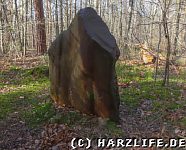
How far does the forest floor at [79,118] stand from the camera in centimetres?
648

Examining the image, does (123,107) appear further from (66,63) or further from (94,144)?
(94,144)

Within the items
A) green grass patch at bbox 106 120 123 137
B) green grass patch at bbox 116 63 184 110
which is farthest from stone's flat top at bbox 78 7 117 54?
green grass patch at bbox 116 63 184 110

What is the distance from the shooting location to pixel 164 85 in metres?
10.8

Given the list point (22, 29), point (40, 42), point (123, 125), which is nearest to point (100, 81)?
point (123, 125)

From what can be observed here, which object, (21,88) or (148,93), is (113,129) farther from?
(21,88)

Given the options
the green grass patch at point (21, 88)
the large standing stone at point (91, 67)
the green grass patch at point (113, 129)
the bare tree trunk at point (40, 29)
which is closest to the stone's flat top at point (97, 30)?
the large standing stone at point (91, 67)

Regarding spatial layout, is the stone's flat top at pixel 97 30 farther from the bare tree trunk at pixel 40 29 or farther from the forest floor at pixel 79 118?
the bare tree trunk at pixel 40 29

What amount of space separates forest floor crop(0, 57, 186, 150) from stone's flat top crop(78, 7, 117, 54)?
5.28 ft

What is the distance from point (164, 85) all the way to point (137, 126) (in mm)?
3988

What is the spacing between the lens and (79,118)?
7.19m

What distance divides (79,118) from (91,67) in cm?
114

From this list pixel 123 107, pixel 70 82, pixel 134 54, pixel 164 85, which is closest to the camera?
pixel 70 82

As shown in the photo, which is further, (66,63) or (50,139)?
(66,63)

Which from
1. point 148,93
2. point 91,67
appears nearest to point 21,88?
point 148,93
